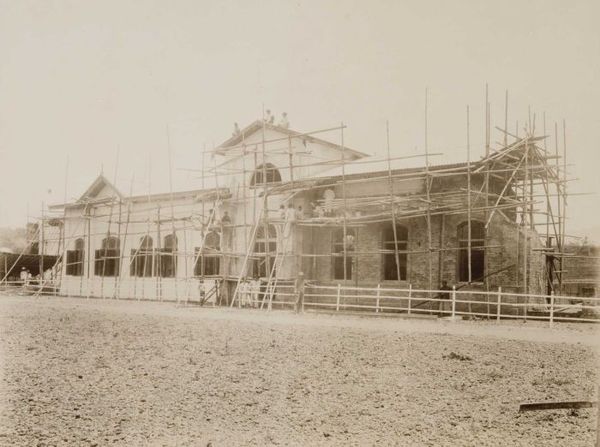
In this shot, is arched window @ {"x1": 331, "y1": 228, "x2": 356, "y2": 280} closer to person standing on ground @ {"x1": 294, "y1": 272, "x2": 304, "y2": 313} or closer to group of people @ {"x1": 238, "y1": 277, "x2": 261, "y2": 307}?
person standing on ground @ {"x1": 294, "y1": 272, "x2": 304, "y2": 313}

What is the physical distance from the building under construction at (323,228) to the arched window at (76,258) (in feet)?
0.25

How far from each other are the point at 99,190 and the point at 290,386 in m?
27.8

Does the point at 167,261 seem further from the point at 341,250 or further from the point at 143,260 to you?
the point at 341,250

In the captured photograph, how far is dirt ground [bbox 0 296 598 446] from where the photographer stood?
6.20 metres

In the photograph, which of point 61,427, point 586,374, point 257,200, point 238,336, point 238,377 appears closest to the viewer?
point 61,427

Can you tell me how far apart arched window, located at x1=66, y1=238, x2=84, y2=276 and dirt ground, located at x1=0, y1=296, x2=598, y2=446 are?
1844 centimetres

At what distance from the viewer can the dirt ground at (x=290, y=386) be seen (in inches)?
244

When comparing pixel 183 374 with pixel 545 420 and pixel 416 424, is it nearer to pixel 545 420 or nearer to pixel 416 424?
pixel 416 424

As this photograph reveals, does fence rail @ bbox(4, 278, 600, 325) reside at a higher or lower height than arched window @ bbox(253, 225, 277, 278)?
lower

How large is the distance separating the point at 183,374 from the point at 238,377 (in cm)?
87

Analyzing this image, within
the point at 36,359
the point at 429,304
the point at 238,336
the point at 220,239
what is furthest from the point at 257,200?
the point at 36,359

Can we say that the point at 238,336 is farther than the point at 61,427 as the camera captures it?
Yes

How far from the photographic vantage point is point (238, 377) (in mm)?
8742

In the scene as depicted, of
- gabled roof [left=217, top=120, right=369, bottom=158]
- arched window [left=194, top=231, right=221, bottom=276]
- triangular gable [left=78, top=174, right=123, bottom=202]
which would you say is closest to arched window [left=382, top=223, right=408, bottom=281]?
gabled roof [left=217, top=120, right=369, bottom=158]
